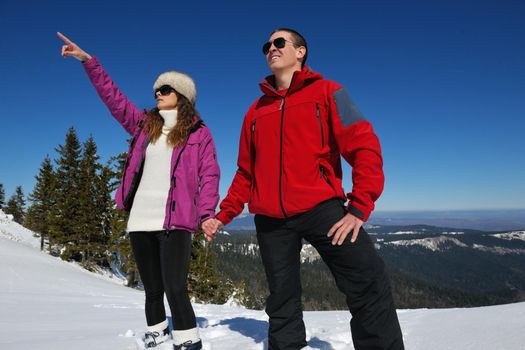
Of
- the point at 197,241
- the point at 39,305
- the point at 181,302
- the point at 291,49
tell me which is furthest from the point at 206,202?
the point at 197,241

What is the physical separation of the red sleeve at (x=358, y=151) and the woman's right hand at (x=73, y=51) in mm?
2554

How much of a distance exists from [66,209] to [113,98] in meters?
31.4

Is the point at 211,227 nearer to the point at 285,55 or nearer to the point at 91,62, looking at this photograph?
the point at 285,55

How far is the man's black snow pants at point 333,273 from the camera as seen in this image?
240 cm

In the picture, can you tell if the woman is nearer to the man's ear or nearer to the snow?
the snow

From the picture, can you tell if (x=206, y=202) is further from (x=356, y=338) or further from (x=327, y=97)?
(x=356, y=338)

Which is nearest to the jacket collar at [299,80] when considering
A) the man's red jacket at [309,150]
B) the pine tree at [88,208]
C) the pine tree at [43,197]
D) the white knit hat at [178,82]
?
the man's red jacket at [309,150]

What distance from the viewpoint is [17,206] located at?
209 feet

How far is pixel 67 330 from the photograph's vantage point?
431 centimetres

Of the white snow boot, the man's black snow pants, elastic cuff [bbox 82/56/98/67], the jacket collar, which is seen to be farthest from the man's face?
the white snow boot

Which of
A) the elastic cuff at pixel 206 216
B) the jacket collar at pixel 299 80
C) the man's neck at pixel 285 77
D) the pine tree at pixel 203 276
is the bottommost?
the pine tree at pixel 203 276

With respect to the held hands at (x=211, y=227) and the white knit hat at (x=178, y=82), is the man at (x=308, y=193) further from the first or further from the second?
the white knit hat at (x=178, y=82)

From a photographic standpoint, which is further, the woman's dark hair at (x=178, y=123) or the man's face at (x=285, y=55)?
the woman's dark hair at (x=178, y=123)

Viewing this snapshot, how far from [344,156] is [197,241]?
1935 centimetres
